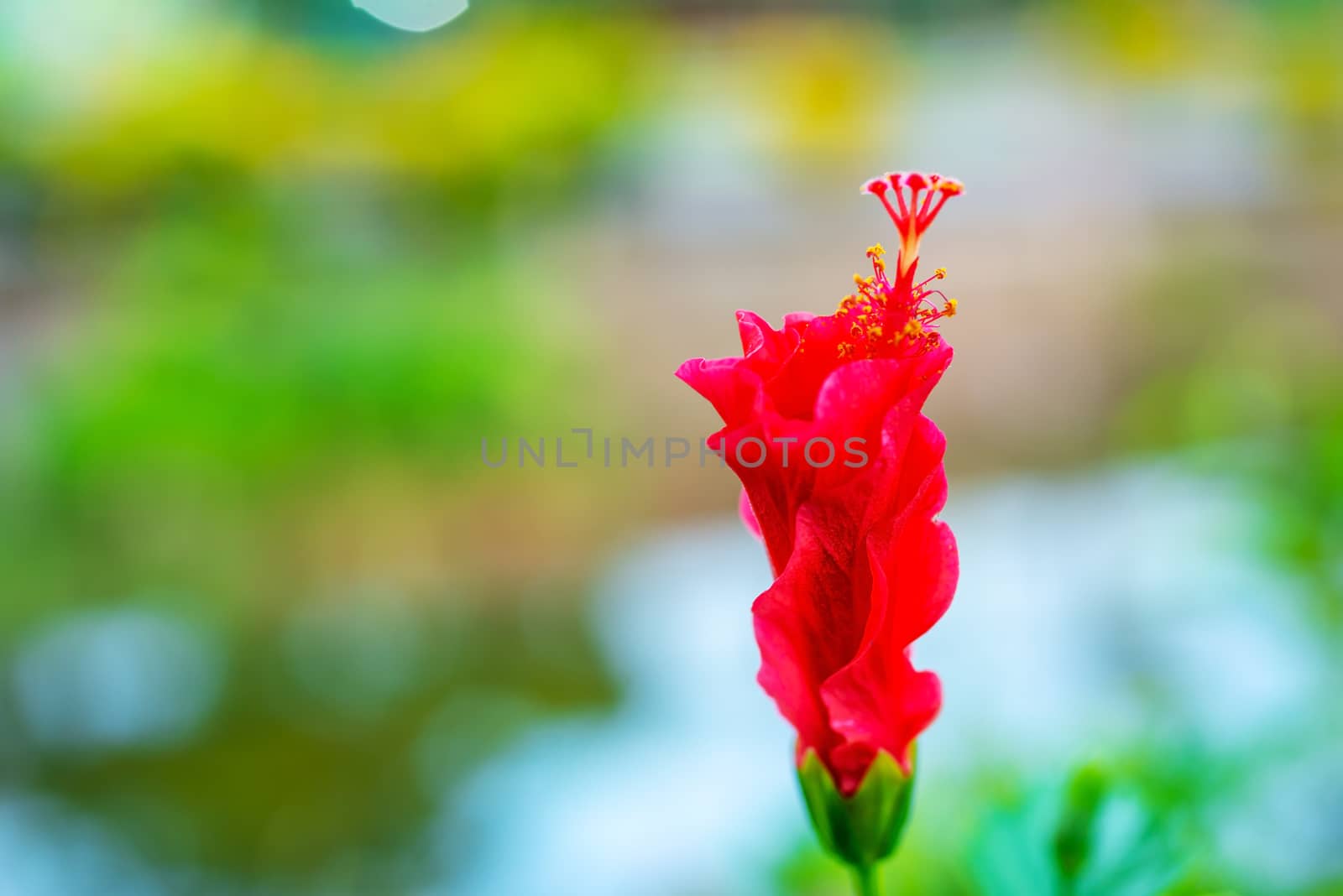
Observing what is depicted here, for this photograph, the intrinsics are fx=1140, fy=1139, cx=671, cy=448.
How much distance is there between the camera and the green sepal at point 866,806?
12.7 inches

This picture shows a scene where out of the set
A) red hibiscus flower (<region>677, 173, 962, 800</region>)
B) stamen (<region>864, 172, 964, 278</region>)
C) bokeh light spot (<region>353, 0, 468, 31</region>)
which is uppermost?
bokeh light spot (<region>353, 0, 468, 31</region>)

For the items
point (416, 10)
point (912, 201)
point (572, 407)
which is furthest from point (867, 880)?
point (572, 407)

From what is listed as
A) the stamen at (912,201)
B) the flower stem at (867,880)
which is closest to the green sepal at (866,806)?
the flower stem at (867,880)

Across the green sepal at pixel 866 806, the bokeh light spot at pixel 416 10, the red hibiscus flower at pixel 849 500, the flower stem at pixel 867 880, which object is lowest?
the flower stem at pixel 867 880

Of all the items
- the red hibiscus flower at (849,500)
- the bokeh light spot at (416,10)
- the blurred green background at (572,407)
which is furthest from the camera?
the blurred green background at (572,407)

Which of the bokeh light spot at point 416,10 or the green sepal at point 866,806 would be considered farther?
the bokeh light spot at point 416,10

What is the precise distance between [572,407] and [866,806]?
1.89m

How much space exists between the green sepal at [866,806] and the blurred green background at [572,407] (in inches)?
15.4

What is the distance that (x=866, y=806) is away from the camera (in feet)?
1.06

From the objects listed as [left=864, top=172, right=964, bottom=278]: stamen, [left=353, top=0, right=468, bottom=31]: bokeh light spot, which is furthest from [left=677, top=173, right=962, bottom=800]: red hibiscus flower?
[left=353, top=0, right=468, bottom=31]: bokeh light spot

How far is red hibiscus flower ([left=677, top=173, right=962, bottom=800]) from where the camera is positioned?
0.29 metres

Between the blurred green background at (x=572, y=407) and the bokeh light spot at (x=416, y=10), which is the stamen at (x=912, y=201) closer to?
the bokeh light spot at (x=416, y=10)

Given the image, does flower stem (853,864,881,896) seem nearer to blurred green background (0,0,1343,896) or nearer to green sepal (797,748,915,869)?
green sepal (797,748,915,869)

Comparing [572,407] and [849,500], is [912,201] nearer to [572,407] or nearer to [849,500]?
[849,500]
